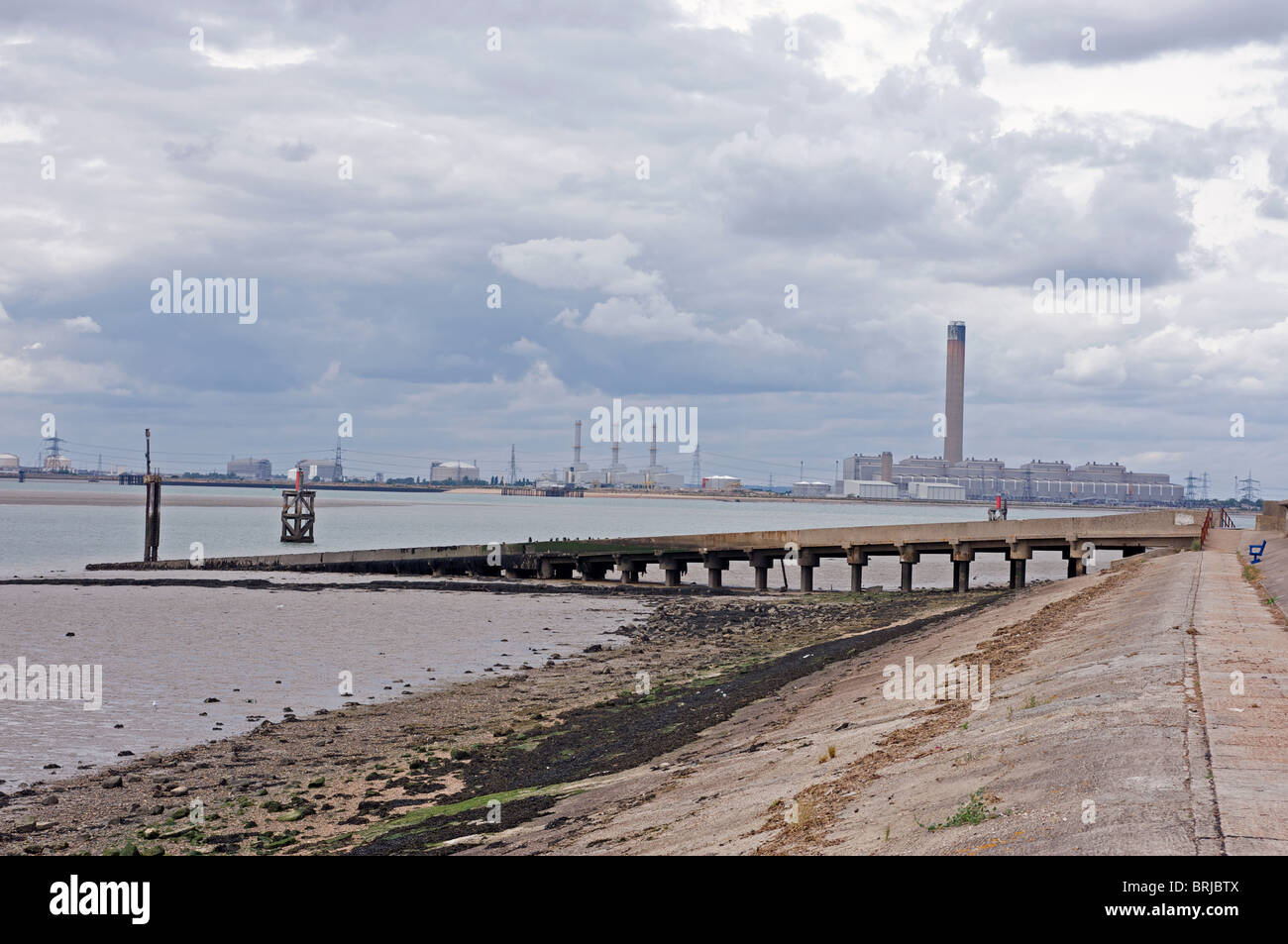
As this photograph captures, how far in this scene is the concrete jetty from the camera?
44.8 m

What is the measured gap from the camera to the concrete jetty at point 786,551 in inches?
1762

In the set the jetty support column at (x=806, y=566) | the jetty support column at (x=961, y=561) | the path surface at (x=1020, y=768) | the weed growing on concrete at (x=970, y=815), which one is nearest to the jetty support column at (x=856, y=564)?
the jetty support column at (x=806, y=566)

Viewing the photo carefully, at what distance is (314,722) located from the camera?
22266 mm

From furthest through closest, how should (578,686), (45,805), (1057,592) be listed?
(1057,592), (578,686), (45,805)

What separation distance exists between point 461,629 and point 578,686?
13428mm

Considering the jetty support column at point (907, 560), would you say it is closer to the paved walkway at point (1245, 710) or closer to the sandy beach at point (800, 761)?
the sandy beach at point (800, 761)

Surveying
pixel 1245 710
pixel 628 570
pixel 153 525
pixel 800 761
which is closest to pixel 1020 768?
pixel 1245 710

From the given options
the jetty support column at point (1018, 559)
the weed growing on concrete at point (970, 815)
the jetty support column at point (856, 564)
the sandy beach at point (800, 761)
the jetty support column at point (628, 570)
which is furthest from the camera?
the jetty support column at point (628, 570)

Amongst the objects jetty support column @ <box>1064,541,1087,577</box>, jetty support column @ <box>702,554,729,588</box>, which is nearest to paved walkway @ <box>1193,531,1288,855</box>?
jetty support column @ <box>1064,541,1087,577</box>

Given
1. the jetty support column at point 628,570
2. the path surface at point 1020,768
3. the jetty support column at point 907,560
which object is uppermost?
the path surface at point 1020,768

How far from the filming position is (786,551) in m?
51.9

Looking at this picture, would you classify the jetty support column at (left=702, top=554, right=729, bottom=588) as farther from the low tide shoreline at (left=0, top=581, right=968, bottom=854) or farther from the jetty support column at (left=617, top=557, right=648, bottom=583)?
the low tide shoreline at (left=0, top=581, right=968, bottom=854)
